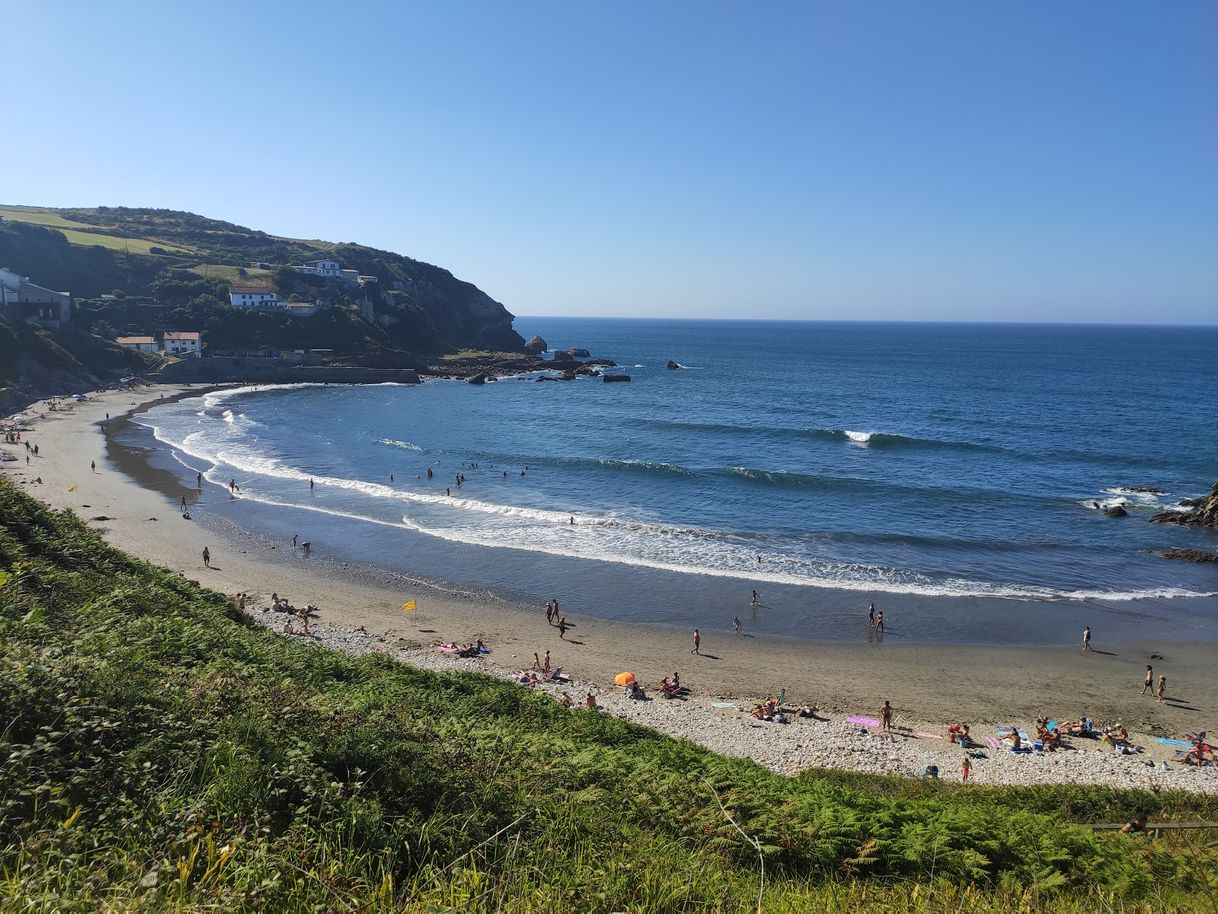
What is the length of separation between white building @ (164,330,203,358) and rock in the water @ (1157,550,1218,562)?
97084 mm

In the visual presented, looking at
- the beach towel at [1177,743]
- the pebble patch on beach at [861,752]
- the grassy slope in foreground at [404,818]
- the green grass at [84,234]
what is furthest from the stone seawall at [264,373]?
the beach towel at [1177,743]

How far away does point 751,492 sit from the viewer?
144ft

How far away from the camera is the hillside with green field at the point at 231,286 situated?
9638 centimetres

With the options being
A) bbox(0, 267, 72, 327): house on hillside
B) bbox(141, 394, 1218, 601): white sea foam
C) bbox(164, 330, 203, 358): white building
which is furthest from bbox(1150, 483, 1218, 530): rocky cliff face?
bbox(0, 267, 72, 327): house on hillside

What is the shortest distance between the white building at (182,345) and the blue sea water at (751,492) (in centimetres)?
1243

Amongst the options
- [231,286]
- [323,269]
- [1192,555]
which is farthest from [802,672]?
[323,269]

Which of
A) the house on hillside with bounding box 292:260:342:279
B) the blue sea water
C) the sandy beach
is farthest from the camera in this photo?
the house on hillside with bounding box 292:260:342:279

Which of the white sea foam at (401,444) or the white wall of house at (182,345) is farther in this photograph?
the white wall of house at (182,345)

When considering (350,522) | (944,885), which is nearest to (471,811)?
(944,885)

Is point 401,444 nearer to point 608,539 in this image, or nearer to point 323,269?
point 608,539

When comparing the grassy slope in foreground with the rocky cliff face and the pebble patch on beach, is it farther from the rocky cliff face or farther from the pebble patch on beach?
the rocky cliff face

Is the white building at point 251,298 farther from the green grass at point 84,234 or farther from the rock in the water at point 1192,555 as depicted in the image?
the rock in the water at point 1192,555

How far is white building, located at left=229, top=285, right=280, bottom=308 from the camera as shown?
334ft

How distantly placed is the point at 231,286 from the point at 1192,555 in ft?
373
